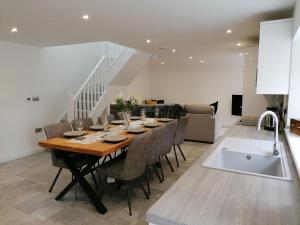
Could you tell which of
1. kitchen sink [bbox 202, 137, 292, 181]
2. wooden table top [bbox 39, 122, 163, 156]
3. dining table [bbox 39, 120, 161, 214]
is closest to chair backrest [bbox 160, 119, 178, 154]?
dining table [bbox 39, 120, 161, 214]

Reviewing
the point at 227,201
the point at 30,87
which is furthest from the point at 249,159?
the point at 30,87

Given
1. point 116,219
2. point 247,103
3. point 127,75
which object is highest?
point 127,75

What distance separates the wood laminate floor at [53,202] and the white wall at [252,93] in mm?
1598

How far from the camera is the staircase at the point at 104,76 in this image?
5676mm

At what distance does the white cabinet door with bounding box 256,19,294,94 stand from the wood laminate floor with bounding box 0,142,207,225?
6.48ft

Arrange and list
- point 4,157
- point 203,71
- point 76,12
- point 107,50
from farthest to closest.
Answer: point 203,71
point 107,50
point 4,157
point 76,12

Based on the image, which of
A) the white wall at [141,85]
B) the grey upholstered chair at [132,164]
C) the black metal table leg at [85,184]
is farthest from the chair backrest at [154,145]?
the white wall at [141,85]

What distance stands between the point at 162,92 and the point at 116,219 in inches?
334

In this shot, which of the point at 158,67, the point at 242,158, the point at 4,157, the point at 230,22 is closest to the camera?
the point at 242,158

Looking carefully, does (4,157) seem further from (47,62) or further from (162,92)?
(162,92)

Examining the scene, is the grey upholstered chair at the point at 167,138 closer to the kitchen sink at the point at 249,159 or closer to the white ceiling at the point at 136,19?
the kitchen sink at the point at 249,159

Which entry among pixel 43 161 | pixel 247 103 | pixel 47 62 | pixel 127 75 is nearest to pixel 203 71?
pixel 127 75

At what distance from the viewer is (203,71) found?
388 inches

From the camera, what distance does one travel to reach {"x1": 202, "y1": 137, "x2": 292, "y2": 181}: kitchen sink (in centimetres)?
176
